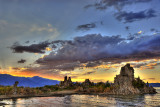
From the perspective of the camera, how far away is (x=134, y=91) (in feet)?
578

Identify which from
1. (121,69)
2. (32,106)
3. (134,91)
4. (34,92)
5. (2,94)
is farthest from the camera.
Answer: (121,69)

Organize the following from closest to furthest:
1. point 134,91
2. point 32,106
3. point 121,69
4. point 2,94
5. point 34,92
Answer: point 32,106 < point 2,94 < point 34,92 < point 134,91 < point 121,69

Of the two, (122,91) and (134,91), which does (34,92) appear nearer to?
(122,91)

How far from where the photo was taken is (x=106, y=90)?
182750 millimetres

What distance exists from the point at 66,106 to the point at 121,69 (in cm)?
13647

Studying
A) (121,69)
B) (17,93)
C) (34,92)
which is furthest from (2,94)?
(121,69)

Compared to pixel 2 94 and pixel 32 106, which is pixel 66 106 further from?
pixel 2 94

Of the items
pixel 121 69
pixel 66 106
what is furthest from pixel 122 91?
pixel 66 106

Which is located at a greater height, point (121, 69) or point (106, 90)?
point (121, 69)

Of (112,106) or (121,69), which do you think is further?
(121,69)

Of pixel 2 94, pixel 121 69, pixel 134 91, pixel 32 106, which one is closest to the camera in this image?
pixel 32 106

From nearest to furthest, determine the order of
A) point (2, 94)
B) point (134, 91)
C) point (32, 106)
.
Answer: point (32, 106)
point (2, 94)
point (134, 91)

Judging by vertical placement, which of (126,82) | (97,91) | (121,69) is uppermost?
(121,69)

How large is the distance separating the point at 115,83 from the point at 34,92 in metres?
99.1
